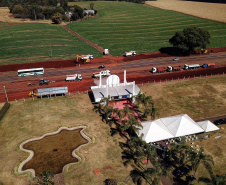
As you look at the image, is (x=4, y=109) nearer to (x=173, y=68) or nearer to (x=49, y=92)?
(x=49, y=92)

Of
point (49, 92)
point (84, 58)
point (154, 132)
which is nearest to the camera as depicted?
point (154, 132)

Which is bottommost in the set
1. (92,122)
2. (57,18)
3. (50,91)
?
(92,122)

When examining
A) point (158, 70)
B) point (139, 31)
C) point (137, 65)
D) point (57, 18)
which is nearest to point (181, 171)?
point (158, 70)

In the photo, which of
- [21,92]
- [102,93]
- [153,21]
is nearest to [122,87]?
[102,93]

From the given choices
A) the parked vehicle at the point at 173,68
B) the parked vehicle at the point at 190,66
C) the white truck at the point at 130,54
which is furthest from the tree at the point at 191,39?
the white truck at the point at 130,54

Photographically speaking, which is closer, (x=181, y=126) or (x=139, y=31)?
(x=181, y=126)

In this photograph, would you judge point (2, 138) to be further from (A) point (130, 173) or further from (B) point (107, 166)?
(A) point (130, 173)
